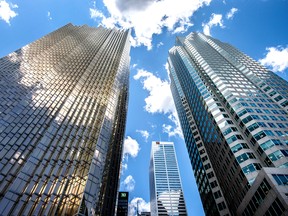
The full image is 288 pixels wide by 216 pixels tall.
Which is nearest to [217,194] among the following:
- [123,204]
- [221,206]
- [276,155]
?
[221,206]

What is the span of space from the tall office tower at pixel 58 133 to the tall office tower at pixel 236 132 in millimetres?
31497

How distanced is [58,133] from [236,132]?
46.5 meters

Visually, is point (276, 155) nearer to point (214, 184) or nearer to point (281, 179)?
point (281, 179)

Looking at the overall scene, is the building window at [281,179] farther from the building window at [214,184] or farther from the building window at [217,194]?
the building window at [214,184]

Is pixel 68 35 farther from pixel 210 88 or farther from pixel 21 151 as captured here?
pixel 21 151

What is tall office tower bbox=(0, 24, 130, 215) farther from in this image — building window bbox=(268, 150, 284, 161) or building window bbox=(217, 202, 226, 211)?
building window bbox=(268, 150, 284, 161)

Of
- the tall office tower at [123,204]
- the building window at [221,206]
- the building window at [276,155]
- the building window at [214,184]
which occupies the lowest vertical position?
the building window at [221,206]

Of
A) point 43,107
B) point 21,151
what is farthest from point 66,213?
point 43,107

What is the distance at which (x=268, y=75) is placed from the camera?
91.9 metres

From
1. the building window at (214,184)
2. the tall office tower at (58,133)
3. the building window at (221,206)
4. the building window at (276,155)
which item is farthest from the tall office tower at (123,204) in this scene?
the building window at (276,155)

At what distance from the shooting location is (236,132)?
62.7 metres

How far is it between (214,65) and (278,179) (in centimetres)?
6580

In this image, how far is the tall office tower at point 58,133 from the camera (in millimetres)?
35281

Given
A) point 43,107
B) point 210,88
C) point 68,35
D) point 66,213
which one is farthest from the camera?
point 68,35
